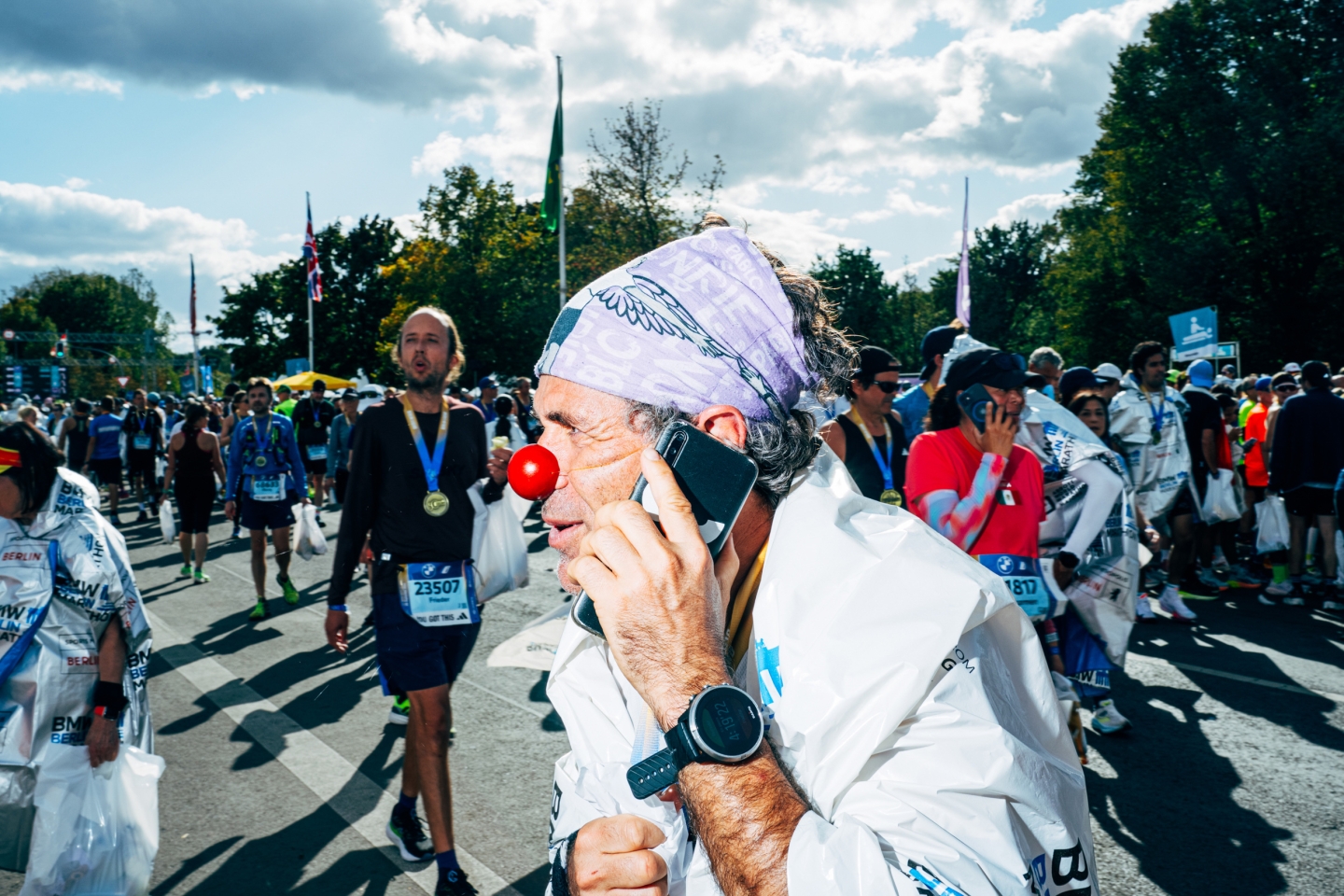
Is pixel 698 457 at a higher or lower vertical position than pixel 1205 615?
higher

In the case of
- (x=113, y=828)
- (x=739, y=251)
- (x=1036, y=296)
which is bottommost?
(x=113, y=828)

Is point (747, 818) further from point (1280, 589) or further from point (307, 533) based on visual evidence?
point (1280, 589)

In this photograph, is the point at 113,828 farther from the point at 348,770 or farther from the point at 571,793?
the point at 571,793

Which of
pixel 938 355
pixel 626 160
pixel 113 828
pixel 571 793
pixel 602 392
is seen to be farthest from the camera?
pixel 626 160

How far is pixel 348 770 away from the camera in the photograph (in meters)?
4.77

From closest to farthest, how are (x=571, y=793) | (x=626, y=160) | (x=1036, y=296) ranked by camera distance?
(x=571, y=793) → (x=626, y=160) → (x=1036, y=296)

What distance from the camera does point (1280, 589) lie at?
8664 millimetres

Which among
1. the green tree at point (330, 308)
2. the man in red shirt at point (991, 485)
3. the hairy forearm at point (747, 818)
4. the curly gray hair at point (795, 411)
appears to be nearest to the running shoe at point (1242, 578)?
the man in red shirt at point (991, 485)

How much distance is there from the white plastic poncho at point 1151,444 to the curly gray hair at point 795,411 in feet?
23.1

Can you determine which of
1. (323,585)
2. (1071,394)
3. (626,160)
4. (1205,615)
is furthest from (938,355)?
(626,160)

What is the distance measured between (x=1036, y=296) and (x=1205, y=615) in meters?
57.8

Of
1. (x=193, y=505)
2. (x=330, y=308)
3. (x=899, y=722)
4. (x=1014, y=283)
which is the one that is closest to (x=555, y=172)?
(x=193, y=505)

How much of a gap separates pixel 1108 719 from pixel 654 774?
5167 mm

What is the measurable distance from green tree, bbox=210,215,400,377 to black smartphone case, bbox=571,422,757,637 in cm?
5328
